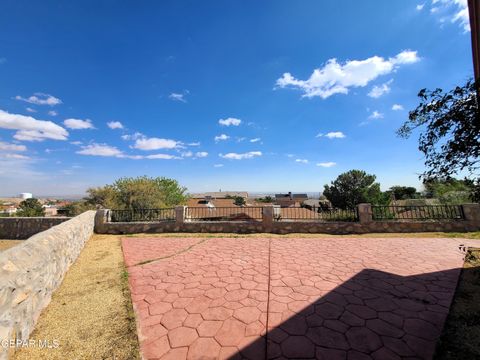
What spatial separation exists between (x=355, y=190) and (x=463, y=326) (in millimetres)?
34501

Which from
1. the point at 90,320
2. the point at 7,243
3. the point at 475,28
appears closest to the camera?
the point at 90,320

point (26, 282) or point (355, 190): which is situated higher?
point (355, 190)

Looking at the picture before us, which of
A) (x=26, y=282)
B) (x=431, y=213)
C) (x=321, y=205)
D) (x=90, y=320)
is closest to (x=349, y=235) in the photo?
(x=431, y=213)

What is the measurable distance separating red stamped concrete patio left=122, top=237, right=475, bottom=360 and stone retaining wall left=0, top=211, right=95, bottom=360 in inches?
55.3

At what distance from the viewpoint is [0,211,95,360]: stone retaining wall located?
2615mm

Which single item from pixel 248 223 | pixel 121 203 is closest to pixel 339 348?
pixel 248 223

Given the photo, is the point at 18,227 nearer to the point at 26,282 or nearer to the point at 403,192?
the point at 26,282

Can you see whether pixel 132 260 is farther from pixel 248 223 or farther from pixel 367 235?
pixel 367 235

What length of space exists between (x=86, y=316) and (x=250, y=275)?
10.1ft

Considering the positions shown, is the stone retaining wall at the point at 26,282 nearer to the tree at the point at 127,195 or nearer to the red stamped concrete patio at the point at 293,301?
the red stamped concrete patio at the point at 293,301

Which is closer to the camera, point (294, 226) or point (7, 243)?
point (294, 226)

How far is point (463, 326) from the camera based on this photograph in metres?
3.05

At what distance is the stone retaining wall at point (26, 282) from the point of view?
2615 mm

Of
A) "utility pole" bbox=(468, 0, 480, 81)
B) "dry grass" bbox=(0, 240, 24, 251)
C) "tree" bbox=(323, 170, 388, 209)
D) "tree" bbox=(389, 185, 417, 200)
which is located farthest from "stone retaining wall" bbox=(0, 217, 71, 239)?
"tree" bbox=(389, 185, 417, 200)
